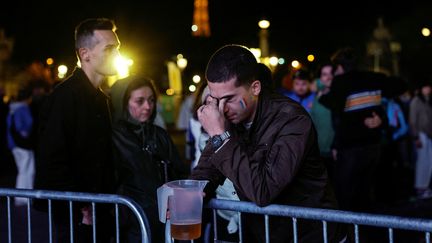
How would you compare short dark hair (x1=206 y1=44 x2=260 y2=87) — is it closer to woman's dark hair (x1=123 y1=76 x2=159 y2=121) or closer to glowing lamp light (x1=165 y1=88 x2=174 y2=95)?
woman's dark hair (x1=123 y1=76 x2=159 y2=121)

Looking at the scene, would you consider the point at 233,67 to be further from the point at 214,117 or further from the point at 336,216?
the point at 336,216

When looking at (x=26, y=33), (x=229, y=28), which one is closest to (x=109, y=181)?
(x=26, y=33)

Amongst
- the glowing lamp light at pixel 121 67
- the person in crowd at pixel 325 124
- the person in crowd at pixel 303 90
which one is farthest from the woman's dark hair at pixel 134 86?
the person in crowd at pixel 303 90

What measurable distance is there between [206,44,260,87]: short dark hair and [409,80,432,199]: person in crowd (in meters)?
8.03

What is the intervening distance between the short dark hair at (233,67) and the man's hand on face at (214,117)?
0.12m

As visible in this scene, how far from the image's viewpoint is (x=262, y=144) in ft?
A: 9.84

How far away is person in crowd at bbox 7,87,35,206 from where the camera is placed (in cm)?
1009

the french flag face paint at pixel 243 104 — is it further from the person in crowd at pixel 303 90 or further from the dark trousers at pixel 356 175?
the person in crowd at pixel 303 90

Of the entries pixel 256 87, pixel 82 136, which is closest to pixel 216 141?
pixel 256 87

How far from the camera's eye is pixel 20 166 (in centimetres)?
1031

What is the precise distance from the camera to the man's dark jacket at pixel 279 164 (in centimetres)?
284

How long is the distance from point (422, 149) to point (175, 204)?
8574mm

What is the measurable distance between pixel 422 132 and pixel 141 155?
24.9ft

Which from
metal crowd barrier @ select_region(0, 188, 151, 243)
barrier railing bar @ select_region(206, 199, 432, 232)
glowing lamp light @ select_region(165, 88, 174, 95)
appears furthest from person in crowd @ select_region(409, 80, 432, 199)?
glowing lamp light @ select_region(165, 88, 174, 95)
